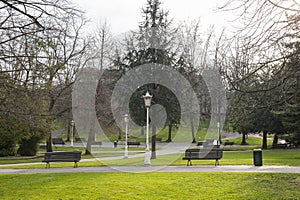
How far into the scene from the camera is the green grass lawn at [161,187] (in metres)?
9.91

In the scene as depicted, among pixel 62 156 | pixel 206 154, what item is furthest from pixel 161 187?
pixel 62 156

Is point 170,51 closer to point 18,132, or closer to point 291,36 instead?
point 18,132

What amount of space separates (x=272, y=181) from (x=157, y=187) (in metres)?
3.81

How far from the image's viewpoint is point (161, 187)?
11.1m

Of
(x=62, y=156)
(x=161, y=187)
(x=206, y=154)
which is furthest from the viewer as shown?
(x=62, y=156)

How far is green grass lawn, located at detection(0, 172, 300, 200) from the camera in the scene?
9.91 m

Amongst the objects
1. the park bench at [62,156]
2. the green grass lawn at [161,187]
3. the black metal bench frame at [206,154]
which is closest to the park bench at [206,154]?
the black metal bench frame at [206,154]

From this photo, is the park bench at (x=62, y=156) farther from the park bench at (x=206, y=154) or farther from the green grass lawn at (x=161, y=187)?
the park bench at (x=206, y=154)

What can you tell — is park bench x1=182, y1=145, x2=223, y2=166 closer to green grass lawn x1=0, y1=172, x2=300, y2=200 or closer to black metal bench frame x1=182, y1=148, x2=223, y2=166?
black metal bench frame x1=182, y1=148, x2=223, y2=166

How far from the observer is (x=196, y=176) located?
528 inches

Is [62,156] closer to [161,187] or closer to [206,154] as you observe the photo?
[206,154]

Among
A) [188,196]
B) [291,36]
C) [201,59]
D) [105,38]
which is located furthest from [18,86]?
[201,59]

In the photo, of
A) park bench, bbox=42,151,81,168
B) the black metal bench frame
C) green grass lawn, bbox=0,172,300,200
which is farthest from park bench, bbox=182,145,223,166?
park bench, bbox=42,151,81,168

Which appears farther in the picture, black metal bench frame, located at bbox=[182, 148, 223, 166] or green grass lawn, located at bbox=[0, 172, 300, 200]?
black metal bench frame, located at bbox=[182, 148, 223, 166]
